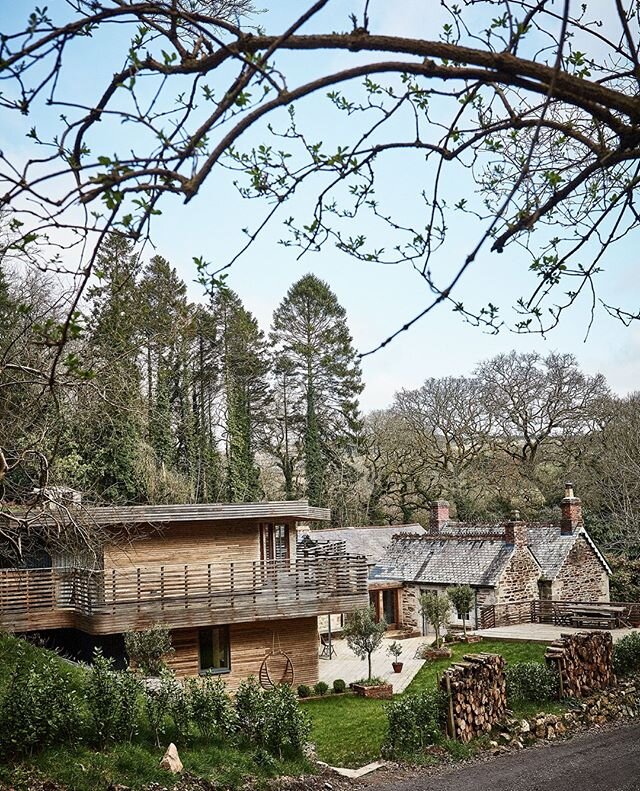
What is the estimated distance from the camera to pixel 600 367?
3838cm

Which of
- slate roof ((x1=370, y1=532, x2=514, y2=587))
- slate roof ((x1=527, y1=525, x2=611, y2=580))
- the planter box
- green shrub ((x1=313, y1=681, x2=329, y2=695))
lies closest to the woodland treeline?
slate roof ((x1=527, y1=525, x2=611, y2=580))

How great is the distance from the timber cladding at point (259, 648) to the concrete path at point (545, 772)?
859 cm

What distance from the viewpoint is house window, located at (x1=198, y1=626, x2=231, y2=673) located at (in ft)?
62.3

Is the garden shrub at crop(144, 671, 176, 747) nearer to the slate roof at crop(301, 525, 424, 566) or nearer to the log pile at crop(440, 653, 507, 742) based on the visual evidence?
the log pile at crop(440, 653, 507, 742)

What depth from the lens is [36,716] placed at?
32.5 feet

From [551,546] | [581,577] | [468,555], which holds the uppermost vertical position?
[551,546]

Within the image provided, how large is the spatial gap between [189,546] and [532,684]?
9.10 m

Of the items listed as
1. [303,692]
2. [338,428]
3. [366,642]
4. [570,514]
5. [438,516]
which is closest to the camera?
[303,692]

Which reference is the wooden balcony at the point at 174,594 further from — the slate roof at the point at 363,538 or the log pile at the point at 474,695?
the slate roof at the point at 363,538

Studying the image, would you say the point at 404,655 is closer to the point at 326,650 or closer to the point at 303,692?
the point at 326,650

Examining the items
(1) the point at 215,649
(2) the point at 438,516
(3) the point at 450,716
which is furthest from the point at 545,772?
(2) the point at 438,516

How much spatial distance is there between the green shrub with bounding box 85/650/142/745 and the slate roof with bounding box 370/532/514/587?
17491 mm

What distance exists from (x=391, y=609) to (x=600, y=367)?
56.0 ft

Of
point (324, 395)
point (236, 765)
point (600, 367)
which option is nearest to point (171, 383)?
point (324, 395)
